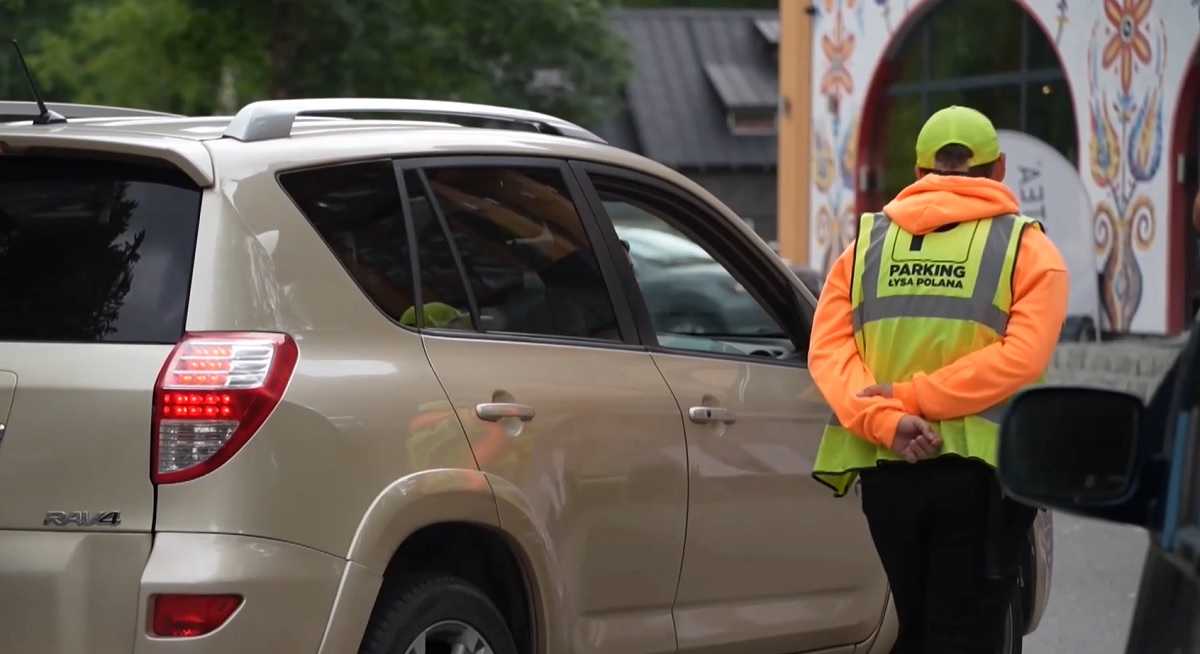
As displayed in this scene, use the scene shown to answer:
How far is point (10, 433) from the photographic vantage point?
15.0 feet

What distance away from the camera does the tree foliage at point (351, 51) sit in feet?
92.6

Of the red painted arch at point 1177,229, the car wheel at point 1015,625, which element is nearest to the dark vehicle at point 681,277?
the red painted arch at point 1177,229

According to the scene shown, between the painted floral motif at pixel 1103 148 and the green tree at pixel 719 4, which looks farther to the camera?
the green tree at pixel 719 4

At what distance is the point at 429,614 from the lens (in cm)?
487

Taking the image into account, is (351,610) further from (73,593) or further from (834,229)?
(834,229)

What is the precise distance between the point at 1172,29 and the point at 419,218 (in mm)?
14421

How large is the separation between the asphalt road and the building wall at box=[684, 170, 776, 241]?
43555 mm

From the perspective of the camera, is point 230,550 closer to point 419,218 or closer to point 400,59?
point 419,218

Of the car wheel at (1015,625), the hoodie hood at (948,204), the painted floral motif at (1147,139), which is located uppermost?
the painted floral motif at (1147,139)

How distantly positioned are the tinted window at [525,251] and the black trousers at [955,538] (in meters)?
0.88

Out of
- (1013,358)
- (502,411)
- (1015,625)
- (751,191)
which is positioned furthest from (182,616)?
(751,191)

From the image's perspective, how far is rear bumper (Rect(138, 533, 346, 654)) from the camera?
4.39 metres

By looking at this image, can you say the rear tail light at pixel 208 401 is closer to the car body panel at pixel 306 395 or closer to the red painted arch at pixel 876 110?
the car body panel at pixel 306 395

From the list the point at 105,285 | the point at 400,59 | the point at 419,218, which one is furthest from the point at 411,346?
the point at 400,59
